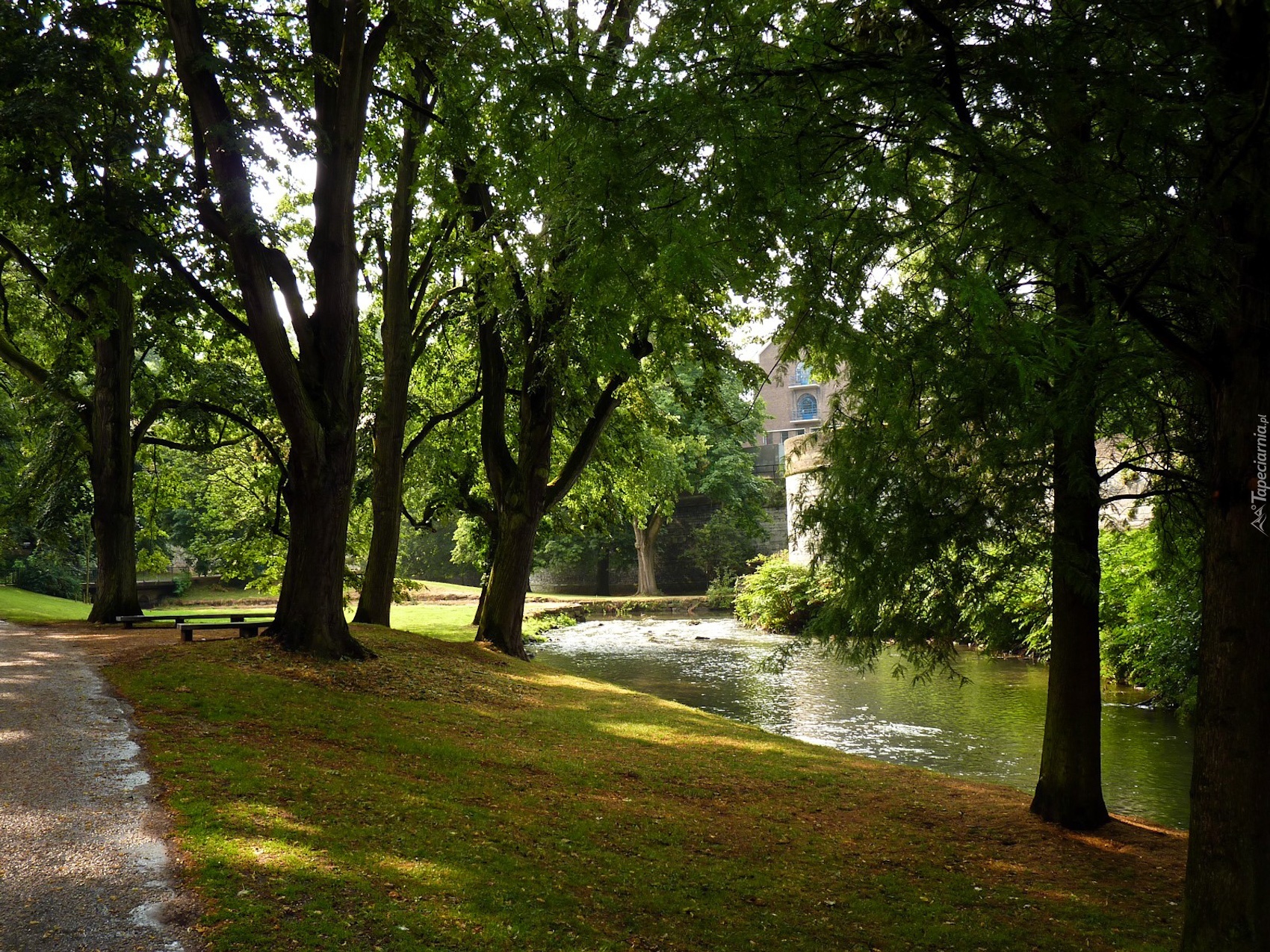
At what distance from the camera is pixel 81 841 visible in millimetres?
4609

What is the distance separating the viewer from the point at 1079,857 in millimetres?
6520

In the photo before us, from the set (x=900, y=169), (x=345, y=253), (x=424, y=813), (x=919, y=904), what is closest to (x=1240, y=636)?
(x=919, y=904)

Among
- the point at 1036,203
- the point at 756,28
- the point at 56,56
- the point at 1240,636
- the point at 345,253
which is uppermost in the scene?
the point at 56,56

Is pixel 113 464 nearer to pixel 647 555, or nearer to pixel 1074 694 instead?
pixel 1074 694

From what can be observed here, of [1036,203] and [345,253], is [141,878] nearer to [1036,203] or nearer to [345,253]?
[1036,203]

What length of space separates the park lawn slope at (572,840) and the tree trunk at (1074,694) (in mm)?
268

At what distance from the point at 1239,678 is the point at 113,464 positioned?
57.6 feet

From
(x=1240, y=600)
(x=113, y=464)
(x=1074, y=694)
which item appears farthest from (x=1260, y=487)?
(x=113, y=464)

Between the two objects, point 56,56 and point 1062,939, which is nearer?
point 1062,939

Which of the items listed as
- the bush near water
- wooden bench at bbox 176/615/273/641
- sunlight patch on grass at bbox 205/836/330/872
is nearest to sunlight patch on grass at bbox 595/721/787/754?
the bush near water

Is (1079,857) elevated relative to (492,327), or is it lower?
lower

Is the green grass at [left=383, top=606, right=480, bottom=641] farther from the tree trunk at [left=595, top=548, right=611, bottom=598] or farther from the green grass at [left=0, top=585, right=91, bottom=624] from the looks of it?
the tree trunk at [left=595, top=548, right=611, bottom=598]

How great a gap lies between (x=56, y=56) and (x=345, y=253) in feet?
11.3

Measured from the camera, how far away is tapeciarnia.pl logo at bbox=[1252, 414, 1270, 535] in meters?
4.28
